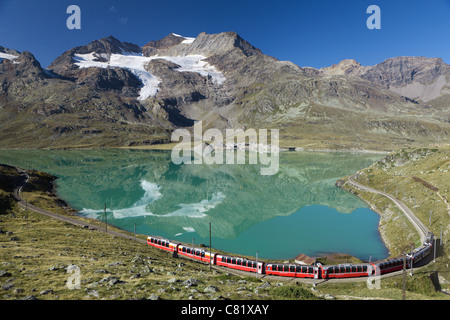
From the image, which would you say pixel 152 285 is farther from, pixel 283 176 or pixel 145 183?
pixel 283 176

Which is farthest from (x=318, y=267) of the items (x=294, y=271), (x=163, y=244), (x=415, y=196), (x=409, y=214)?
(x=415, y=196)

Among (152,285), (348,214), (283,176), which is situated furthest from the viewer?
(283,176)

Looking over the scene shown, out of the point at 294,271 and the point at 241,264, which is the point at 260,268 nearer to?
the point at 241,264

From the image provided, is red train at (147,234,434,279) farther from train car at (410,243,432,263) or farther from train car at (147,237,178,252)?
train car at (147,237,178,252)

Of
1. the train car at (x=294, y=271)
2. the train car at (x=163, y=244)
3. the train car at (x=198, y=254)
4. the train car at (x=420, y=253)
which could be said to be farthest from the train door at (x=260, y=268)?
the train car at (x=420, y=253)

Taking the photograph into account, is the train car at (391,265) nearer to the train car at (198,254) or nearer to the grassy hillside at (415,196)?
the grassy hillside at (415,196)

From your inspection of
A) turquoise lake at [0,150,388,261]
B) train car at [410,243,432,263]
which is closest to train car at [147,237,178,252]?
turquoise lake at [0,150,388,261]
